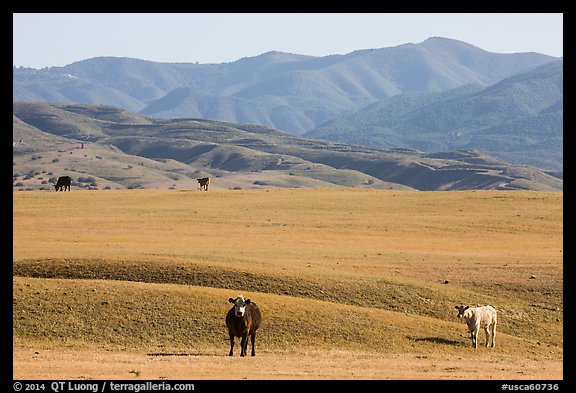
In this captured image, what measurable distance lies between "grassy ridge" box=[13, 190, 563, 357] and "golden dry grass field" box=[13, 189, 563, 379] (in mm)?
97

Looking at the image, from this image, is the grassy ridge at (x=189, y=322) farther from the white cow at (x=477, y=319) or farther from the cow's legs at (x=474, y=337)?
the white cow at (x=477, y=319)

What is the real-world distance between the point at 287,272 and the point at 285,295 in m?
3.43

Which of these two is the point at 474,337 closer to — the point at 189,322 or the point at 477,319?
the point at 477,319

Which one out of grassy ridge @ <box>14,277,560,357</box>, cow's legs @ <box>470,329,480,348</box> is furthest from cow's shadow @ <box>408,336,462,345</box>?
cow's legs @ <box>470,329,480,348</box>

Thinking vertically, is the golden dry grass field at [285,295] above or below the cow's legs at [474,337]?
above

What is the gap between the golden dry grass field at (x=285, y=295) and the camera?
82.5 feet

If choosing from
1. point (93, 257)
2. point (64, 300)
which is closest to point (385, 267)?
point (93, 257)

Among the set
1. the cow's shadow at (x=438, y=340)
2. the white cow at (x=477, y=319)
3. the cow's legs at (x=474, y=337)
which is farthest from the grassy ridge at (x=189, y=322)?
the white cow at (x=477, y=319)

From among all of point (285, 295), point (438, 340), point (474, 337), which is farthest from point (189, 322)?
point (474, 337)

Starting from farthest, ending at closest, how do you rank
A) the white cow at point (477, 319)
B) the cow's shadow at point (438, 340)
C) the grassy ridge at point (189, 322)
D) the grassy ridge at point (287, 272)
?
the cow's shadow at point (438, 340) → the white cow at point (477, 319) → the grassy ridge at point (287, 272) → the grassy ridge at point (189, 322)

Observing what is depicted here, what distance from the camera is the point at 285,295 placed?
36938 millimetres

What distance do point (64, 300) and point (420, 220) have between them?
135ft

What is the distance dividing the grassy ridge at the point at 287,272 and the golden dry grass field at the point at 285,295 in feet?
0.32

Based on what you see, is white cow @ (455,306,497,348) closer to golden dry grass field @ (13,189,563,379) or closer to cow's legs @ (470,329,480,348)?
cow's legs @ (470,329,480,348)
